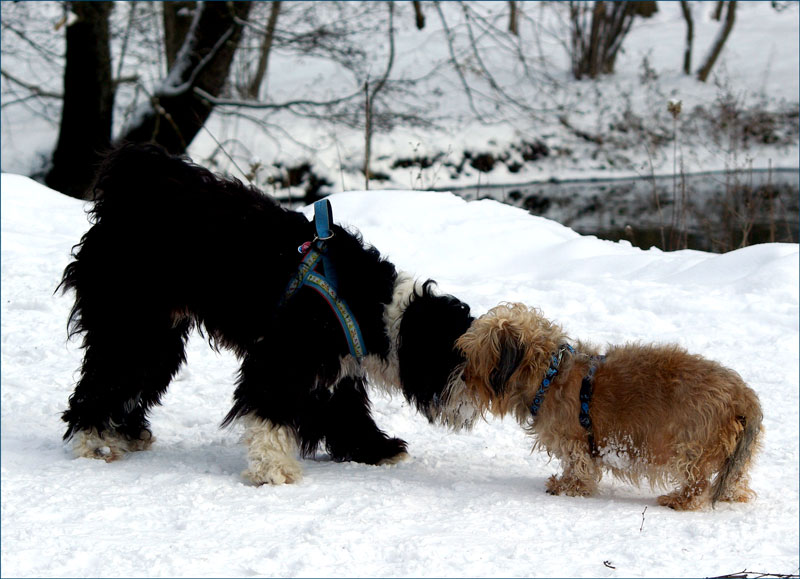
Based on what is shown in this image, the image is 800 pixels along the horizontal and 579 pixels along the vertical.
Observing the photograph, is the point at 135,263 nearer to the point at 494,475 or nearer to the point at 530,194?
the point at 494,475

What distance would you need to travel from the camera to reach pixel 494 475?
4801mm

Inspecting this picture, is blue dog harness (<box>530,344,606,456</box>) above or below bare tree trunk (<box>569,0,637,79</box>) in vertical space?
below

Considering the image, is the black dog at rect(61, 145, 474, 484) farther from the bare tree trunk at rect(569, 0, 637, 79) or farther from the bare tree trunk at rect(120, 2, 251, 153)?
the bare tree trunk at rect(569, 0, 637, 79)

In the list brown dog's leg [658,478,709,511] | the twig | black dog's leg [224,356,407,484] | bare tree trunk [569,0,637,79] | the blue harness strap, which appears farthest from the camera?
bare tree trunk [569,0,637,79]

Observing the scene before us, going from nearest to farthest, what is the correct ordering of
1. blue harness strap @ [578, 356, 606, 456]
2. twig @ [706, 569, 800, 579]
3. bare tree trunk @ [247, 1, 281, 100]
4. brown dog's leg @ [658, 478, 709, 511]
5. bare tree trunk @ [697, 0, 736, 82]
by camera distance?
twig @ [706, 569, 800, 579]
brown dog's leg @ [658, 478, 709, 511]
blue harness strap @ [578, 356, 606, 456]
bare tree trunk @ [247, 1, 281, 100]
bare tree trunk @ [697, 0, 736, 82]

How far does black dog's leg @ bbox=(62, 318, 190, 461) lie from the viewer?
482 cm

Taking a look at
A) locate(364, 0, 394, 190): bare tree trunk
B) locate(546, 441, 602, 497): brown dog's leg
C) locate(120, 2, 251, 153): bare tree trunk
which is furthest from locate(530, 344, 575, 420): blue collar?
locate(120, 2, 251, 153): bare tree trunk

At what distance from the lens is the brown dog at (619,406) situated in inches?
164

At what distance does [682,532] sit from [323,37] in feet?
36.4

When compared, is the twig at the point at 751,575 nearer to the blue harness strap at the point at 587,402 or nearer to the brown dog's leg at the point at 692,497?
the brown dog's leg at the point at 692,497

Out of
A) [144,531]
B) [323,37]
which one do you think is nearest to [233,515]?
[144,531]

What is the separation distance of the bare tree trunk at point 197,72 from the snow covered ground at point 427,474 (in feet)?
15.1

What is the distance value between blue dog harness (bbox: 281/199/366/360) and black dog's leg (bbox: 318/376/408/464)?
478mm

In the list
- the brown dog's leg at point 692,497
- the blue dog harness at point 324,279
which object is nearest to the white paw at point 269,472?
the blue dog harness at point 324,279
